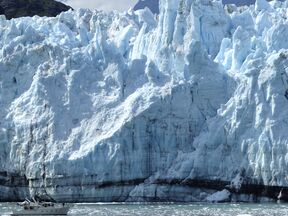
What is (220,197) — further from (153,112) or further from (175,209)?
(153,112)

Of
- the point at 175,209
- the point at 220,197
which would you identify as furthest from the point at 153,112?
the point at 175,209

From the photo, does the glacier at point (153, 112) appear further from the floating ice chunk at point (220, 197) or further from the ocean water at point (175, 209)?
the ocean water at point (175, 209)

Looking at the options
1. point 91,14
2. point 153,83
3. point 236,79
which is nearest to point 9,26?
point 91,14

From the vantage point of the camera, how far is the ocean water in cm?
2992

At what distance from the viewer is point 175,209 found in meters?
32.2

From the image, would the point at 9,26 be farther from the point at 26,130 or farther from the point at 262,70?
the point at 262,70

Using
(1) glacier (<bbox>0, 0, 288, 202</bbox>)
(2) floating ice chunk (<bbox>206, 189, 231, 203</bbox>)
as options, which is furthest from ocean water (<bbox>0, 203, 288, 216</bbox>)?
(1) glacier (<bbox>0, 0, 288, 202</bbox>)

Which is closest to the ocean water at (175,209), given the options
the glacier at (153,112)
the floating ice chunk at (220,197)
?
the floating ice chunk at (220,197)

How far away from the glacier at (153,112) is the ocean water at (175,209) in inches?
49.2

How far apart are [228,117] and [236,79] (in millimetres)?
1924

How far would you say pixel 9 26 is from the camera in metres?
40.8

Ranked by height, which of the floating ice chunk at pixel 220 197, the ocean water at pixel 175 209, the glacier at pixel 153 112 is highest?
the glacier at pixel 153 112

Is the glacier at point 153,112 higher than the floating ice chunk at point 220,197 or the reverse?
A: higher

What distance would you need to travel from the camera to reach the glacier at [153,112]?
3531 centimetres
